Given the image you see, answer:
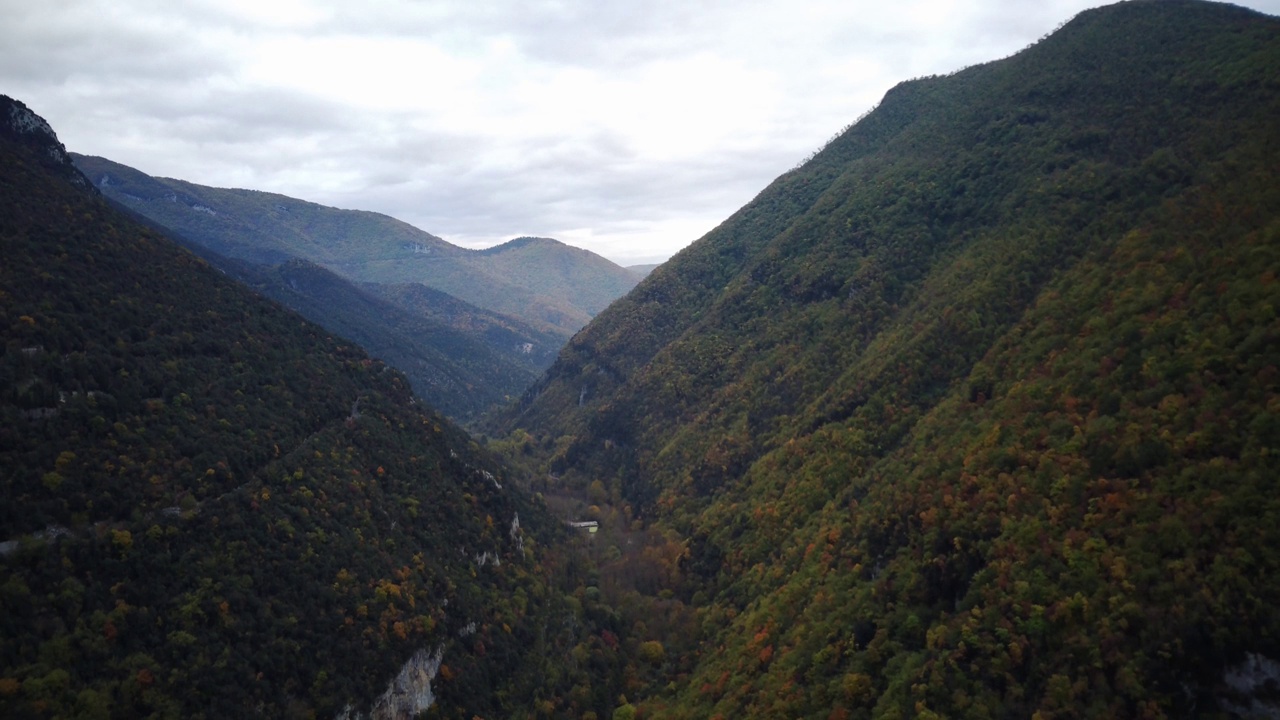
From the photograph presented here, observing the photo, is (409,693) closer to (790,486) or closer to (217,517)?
(217,517)

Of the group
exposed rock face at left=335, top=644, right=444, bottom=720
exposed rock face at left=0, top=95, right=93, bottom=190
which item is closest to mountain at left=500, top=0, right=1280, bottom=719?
exposed rock face at left=335, top=644, right=444, bottom=720

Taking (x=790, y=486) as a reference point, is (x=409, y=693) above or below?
below

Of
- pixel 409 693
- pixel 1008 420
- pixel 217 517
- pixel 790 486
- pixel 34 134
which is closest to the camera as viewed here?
pixel 217 517

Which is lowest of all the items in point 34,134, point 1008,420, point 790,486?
point 790,486

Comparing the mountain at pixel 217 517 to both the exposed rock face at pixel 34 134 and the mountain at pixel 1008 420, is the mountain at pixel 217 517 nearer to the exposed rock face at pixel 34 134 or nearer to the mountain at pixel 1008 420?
the exposed rock face at pixel 34 134

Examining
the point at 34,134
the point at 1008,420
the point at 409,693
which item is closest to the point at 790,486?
the point at 1008,420

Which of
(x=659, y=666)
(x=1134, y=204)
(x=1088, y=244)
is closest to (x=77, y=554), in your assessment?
(x=659, y=666)

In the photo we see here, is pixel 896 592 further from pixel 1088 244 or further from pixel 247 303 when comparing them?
pixel 247 303
